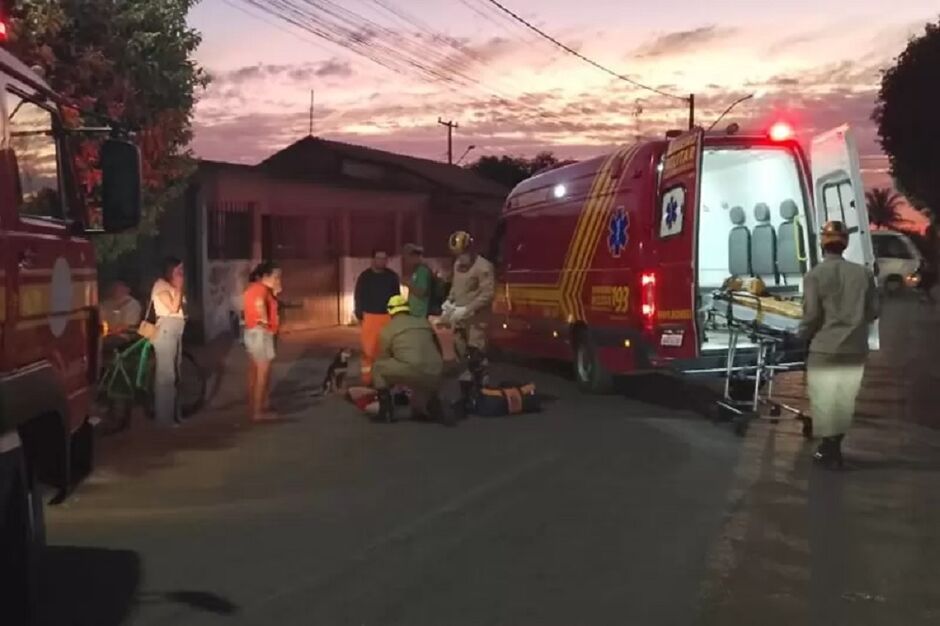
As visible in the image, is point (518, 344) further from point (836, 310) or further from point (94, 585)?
point (94, 585)

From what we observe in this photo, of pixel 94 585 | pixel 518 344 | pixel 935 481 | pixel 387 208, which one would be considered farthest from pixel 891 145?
pixel 94 585

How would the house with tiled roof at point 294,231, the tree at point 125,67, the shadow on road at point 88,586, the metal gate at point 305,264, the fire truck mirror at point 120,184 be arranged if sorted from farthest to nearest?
1. the metal gate at point 305,264
2. the house with tiled roof at point 294,231
3. the tree at point 125,67
4. the fire truck mirror at point 120,184
5. the shadow on road at point 88,586

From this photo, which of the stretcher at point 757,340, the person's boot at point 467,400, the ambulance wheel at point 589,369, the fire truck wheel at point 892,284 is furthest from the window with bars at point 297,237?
the fire truck wheel at point 892,284

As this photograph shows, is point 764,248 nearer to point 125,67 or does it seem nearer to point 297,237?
point 125,67

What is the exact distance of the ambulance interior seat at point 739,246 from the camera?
13.2m

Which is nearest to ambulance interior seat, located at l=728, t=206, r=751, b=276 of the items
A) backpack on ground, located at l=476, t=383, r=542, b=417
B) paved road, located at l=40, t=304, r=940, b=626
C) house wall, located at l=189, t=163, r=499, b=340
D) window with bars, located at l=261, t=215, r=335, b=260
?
paved road, located at l=40, t=304, r=940, b=626

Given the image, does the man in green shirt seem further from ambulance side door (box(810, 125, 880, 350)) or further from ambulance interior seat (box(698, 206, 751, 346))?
ambulance side door (box(810, 125, 880, 350))

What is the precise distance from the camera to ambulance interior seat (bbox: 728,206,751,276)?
13.2 meters

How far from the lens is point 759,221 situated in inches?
518

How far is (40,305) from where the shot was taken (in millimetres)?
5066

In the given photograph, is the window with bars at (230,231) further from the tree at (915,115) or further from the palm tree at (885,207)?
the palm tree at (885,207)

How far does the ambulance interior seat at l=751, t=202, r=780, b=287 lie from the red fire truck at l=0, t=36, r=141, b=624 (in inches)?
319

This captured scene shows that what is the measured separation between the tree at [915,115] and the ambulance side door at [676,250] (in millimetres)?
34536

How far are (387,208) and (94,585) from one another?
23.4 m
